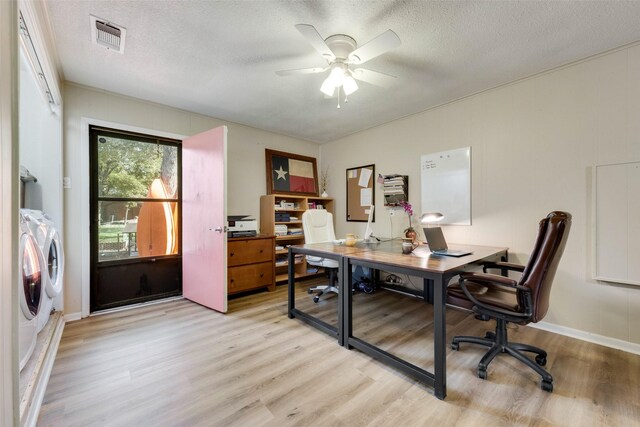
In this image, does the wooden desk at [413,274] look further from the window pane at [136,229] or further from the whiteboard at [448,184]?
the window pane at [136,229]

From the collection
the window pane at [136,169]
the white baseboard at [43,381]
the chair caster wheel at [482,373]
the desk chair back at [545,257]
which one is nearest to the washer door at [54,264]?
the white baseboard at [43,381]

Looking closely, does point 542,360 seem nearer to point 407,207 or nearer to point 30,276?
point 407,207

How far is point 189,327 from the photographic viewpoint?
2469 mm

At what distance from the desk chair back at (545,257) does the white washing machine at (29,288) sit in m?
2.89

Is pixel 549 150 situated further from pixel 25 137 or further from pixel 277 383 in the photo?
pixel 25 137

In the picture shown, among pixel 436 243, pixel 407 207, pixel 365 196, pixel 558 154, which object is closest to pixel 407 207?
pixel 407 207

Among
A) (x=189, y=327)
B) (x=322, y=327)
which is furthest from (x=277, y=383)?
(x=189, y=327)

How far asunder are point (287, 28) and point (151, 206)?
2481 millimetres

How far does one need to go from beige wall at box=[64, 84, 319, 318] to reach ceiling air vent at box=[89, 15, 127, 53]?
39.2 inches

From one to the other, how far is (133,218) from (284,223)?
74.0 inches

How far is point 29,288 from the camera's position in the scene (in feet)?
5.46

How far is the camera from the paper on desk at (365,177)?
12.9 ft

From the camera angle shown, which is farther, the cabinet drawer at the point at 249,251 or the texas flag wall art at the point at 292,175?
the texas flag wall art at the point at 292,175

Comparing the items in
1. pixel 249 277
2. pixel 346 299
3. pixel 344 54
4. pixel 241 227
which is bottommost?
pixel 249 277
